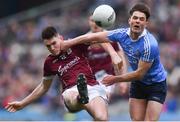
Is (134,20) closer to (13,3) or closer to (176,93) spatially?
(176,93)

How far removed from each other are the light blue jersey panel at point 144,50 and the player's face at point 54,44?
704 mm

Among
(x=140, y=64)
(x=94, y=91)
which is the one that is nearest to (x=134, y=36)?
(x=140, y=64)

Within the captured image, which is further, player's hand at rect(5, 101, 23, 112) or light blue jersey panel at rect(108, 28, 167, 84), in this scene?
player's hand at rect(5, 101, 23, 112)

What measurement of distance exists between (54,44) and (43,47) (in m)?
9.72

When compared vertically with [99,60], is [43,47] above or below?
below

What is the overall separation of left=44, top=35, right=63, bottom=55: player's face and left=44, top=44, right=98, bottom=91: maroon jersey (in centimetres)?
13

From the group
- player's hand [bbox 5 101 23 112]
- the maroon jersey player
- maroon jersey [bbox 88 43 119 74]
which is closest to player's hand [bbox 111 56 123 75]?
the maroon jersey player

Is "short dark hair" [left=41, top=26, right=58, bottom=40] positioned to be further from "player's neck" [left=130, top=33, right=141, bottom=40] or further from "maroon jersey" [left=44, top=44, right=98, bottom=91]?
"player's neck" [left=130, top=33, right=141, bottom=40]

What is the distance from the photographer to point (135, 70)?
1184 cm

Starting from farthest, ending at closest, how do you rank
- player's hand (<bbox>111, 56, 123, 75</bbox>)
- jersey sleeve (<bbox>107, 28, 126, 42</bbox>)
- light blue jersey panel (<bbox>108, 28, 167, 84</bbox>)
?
player's hand (<bbox>111, 56, 123, 75</bbox>), jersey sleeve (<bbox>107, 28, 126, 42</bbox>), light blue jersey panel (<bbox>108, 28, 167, 84</bbox>)

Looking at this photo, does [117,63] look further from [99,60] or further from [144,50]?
[99,60]

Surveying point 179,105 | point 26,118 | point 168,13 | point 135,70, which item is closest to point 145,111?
point 135,70

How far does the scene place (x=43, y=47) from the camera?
21656 millimetres

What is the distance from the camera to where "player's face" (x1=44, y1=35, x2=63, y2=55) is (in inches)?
470
